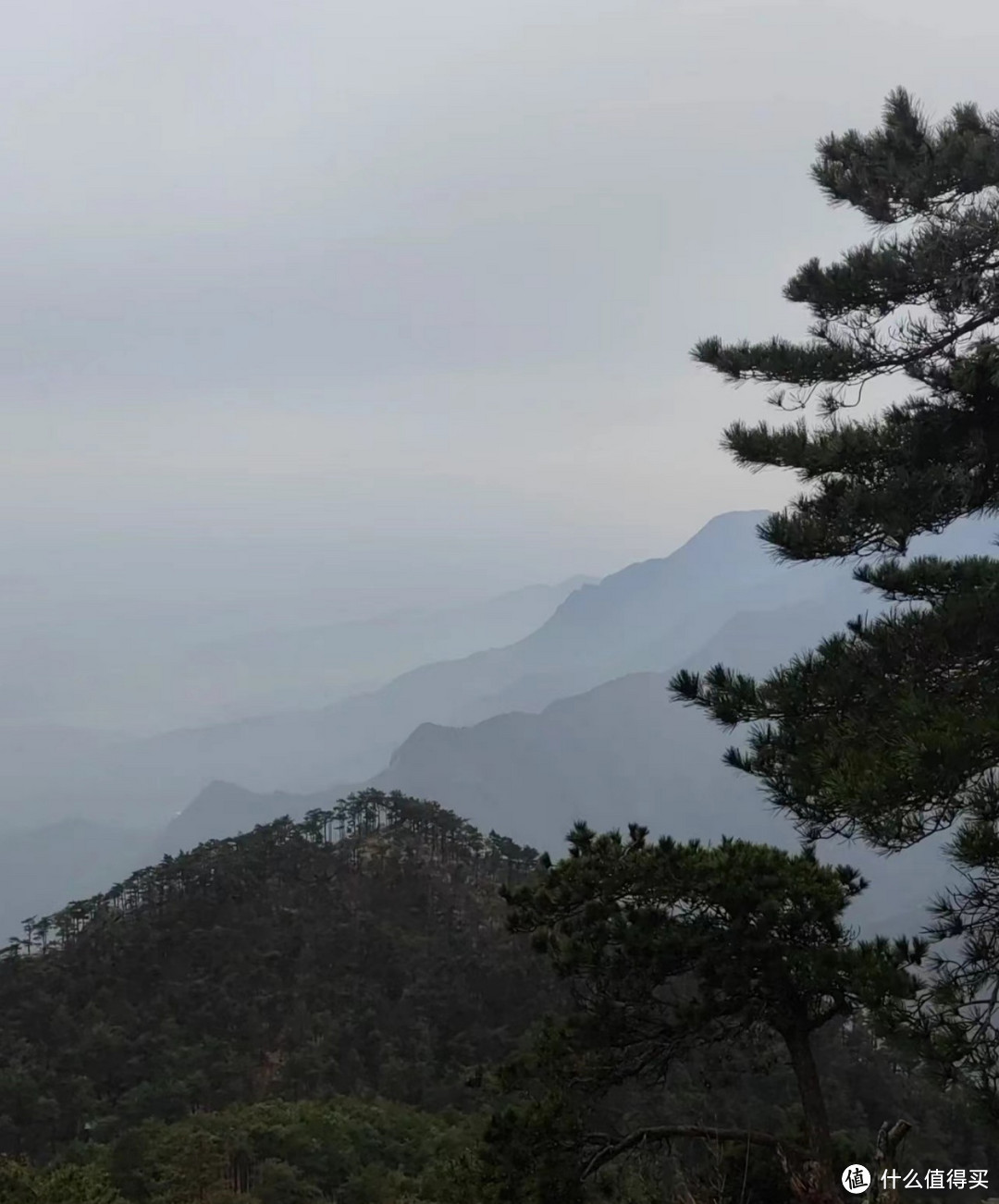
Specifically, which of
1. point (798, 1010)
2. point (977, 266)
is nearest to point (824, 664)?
point (798, 1010)

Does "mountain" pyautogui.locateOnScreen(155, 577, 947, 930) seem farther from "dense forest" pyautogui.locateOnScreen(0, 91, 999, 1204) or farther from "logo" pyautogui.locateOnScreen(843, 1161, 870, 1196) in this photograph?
"logo" pyautogui.locateOnScreen(843, 1161, 870, 1196)

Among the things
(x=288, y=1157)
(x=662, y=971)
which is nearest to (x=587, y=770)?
(x=288, y=1157)

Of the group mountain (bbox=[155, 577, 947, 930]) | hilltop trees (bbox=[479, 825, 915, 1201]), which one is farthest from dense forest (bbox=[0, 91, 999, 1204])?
mountain (bbox=[155, 577, 947, 930])

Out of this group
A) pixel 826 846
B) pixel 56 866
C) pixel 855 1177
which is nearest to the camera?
pixel 855 1177

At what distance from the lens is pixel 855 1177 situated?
546 centimetres

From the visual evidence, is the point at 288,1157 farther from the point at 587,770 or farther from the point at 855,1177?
the point at 587,770

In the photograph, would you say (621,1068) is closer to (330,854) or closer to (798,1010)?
(798,1010)


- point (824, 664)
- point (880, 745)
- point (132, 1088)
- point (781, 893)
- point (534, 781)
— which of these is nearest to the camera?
point (880, 745)

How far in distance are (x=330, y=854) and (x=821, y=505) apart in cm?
2811

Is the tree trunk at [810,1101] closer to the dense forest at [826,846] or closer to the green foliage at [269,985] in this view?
the dense forest at [826,846]

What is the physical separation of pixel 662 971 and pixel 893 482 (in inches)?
138

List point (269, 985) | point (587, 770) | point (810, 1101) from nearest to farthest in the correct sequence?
1. point (810, 1101)
2. point (269, 985)
3. point (587, 770)

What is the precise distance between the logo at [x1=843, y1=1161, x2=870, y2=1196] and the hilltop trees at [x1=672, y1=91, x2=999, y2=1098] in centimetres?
112

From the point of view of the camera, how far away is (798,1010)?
6.19 metres
